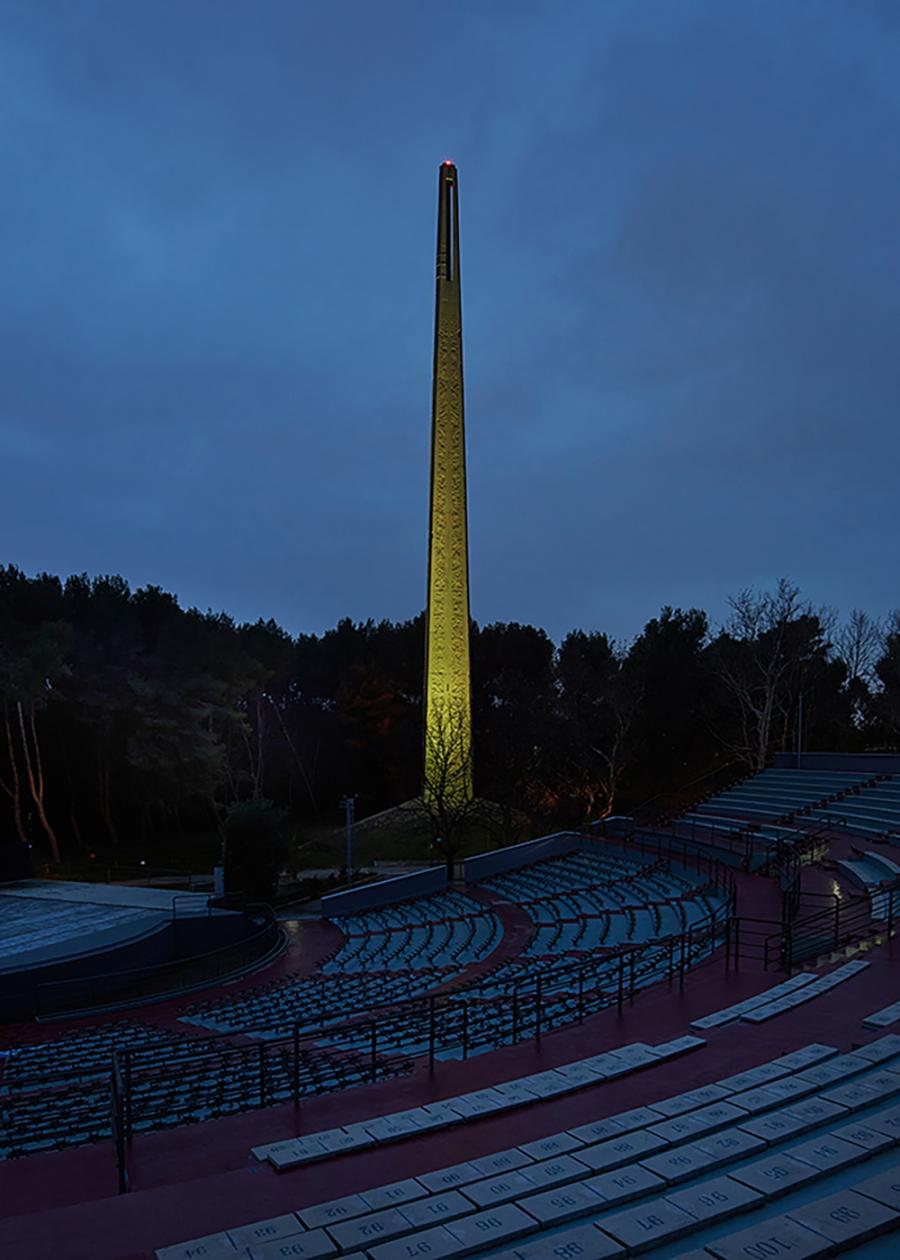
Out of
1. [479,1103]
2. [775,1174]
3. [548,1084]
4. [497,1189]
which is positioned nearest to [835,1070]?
[775,1174]

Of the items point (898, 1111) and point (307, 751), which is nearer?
point (898, 1111)

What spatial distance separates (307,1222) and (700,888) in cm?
1799

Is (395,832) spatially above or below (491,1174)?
below

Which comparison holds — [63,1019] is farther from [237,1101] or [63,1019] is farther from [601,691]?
[601,691]

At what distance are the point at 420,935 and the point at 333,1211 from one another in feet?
61.5

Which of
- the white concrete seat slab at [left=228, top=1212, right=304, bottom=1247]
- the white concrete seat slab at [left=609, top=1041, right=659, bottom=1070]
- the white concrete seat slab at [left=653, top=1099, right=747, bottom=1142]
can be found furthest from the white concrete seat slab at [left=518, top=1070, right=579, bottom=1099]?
the white concrete seat slab at [left=228, top=1212, right=304, bottom=1247]

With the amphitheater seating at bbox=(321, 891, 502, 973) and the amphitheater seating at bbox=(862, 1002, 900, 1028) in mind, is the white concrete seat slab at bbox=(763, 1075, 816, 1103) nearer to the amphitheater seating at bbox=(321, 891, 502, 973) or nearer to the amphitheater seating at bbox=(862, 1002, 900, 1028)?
the amphitheater seating at bbox=(862, 1002, 900, 1028)

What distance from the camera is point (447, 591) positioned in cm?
3875

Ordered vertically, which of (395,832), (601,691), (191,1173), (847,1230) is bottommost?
(395,832)

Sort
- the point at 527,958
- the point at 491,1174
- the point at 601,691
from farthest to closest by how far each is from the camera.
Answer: the point at 601,691
the point at 527,958
the point at 491,1174

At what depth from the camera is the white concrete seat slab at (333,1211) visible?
5100 mm

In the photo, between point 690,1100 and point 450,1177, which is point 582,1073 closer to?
point 690,1100

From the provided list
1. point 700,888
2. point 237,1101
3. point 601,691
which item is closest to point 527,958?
point 700,888

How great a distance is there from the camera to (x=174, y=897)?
25.2m
